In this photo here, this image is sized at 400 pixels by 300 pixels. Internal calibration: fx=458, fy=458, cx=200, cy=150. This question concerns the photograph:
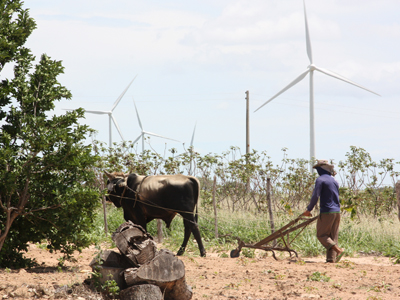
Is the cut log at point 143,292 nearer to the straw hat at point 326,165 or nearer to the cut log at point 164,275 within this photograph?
the cut log at point 164,275

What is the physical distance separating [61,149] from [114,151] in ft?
26.9

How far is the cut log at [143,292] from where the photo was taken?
5754 millimetres

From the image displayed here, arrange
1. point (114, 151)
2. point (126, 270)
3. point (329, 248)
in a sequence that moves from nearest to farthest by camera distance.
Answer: point (126, 270) → point (329, 248) → point (114, 151)

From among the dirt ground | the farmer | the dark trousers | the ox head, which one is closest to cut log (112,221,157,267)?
the dirt ground

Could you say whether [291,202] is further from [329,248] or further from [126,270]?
[126,270]

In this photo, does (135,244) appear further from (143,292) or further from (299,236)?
(299,236)

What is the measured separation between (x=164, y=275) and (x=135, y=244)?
1.97 ft

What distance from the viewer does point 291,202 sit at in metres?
15.9

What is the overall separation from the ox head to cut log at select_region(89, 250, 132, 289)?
10.7 feet

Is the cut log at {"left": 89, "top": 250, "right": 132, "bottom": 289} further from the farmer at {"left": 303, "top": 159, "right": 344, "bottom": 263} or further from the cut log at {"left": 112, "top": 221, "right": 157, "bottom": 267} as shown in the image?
the farmer at {"left": 303, "top": 159, "right": 344, "bottom": 263}

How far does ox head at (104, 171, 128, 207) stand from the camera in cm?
976

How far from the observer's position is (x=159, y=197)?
9703 mm

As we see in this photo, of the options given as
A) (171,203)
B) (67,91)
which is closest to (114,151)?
(171,203)

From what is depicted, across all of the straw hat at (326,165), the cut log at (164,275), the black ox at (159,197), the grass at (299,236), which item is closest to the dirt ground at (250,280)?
the cut log at (164,275)
